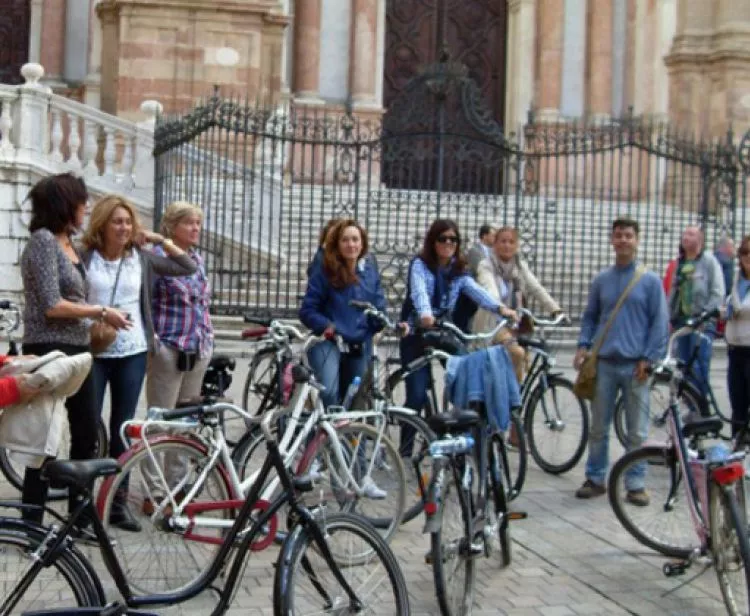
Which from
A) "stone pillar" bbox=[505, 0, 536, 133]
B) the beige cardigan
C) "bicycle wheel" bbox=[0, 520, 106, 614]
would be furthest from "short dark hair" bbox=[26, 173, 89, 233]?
"stone pillar" bbox=[505, 0, 536, 133]

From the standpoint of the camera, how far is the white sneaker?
6.20 metres

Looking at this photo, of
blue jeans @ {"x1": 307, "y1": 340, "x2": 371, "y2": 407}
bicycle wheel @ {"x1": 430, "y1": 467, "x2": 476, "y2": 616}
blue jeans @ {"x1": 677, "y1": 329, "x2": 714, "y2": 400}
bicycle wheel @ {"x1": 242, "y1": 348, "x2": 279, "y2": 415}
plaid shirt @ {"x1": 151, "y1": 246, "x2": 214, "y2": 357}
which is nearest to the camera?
bicycle wheel @ {"x1": 430, "y1": 467, "x2": 476, "y2": 616}

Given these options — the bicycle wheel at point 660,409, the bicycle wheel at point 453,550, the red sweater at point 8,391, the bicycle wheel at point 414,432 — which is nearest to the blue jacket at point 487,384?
the bicycle wheel at point 414,432

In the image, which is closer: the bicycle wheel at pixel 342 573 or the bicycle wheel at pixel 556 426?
the bicycle wheel at pixel 342 573

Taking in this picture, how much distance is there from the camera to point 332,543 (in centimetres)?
464

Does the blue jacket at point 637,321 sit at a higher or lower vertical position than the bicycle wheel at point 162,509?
higher

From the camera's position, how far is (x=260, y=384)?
9211 millimetres

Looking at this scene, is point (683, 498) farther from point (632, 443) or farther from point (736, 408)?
point (736, 408)

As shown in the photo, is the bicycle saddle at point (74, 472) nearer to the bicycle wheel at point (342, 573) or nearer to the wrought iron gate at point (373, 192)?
the bicycle wheel at point (342, 573)

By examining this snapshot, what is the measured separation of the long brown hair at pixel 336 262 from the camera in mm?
7453

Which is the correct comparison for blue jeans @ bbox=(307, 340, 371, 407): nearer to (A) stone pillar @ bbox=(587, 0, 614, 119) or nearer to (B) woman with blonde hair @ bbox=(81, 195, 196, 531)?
(B) woman with blonde hair @ bbox=(81, 195, 196, 531)

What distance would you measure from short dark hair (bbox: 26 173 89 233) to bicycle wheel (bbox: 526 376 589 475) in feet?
12.6

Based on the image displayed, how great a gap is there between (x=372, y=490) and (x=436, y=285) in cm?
242

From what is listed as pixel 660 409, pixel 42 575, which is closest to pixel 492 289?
pixel 660 409
